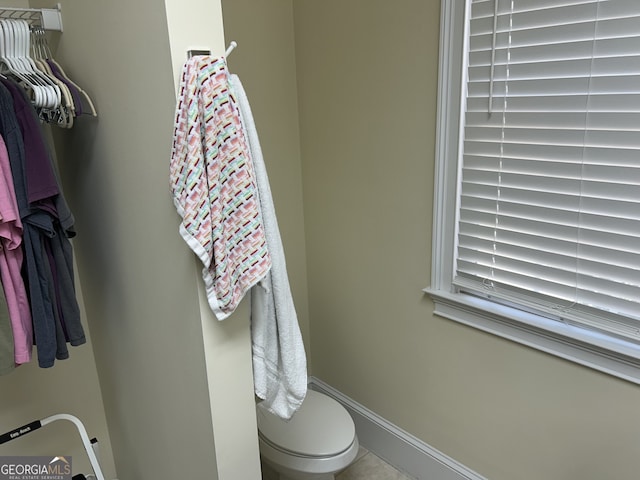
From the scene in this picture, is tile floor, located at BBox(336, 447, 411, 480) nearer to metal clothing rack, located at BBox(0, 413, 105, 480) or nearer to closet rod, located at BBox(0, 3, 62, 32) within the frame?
metal clothing rack, located at BBox(0, 413, 105, 480)

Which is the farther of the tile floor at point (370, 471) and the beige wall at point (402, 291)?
the tile floor at point (370, 471)

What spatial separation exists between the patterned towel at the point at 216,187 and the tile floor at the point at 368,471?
135 cm

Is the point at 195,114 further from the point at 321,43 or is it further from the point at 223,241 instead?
the point at 321,43

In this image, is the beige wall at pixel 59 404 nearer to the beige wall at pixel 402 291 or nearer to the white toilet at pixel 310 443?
the white toilet at pixel 310 443

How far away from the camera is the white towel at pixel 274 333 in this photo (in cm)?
123

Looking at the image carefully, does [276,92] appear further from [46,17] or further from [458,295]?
[458,295]

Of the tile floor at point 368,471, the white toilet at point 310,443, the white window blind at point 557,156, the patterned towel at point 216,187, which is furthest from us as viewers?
the tile floor at point 368,471

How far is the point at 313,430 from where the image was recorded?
189 cm

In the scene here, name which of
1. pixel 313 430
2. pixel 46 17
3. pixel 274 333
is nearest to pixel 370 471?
pixel 313 430

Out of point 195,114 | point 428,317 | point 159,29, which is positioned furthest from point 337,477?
point 159,29

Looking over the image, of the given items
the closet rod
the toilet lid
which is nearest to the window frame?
the toilet lid

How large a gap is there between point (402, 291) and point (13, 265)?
4.35 feet

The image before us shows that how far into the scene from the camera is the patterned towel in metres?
1.06

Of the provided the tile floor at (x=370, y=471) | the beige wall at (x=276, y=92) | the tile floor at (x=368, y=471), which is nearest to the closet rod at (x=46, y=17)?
the beige wall at (x=276, y=92)
